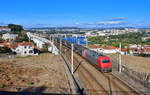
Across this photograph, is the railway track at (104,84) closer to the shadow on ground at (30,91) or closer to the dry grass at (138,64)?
the shadow on ground at (30,91)

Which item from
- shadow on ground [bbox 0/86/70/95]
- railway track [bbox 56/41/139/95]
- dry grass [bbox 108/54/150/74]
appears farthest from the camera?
dry grass [bbox 108/54/150/74]

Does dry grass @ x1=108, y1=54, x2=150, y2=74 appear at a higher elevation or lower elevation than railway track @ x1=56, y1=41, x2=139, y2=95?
lower

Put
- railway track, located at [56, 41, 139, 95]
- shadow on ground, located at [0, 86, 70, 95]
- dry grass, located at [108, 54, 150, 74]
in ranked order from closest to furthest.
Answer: railway track, located at [56, 41, 139, 95] < shadow on ground, located at [0, 86, 70, 95] < dry grass, located at [108, 54, 150, 74]

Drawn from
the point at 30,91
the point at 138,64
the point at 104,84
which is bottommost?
the point at 138,64

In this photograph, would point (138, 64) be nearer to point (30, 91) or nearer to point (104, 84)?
point (104, 84)

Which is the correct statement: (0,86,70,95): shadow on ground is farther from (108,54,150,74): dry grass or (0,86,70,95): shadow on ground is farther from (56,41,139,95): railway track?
(108,54,150,74): dry grass

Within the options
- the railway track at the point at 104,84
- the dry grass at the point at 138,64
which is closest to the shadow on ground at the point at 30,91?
the railway track at the point at 104,84

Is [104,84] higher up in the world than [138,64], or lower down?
higher up

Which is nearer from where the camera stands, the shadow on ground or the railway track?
the railway track

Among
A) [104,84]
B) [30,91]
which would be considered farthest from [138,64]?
[30,91]

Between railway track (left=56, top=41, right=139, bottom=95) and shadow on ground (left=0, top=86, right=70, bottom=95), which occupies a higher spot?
railway track (left=56, top=41, right=139, bottom=95)

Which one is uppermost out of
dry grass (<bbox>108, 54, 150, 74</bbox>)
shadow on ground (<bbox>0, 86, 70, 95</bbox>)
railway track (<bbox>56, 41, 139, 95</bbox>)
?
railway track (<bbox>56, 41, 139, 95</bbox>)

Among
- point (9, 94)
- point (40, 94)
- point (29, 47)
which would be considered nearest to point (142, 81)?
point (40, 94)

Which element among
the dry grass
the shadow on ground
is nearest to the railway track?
the shadow on ground
